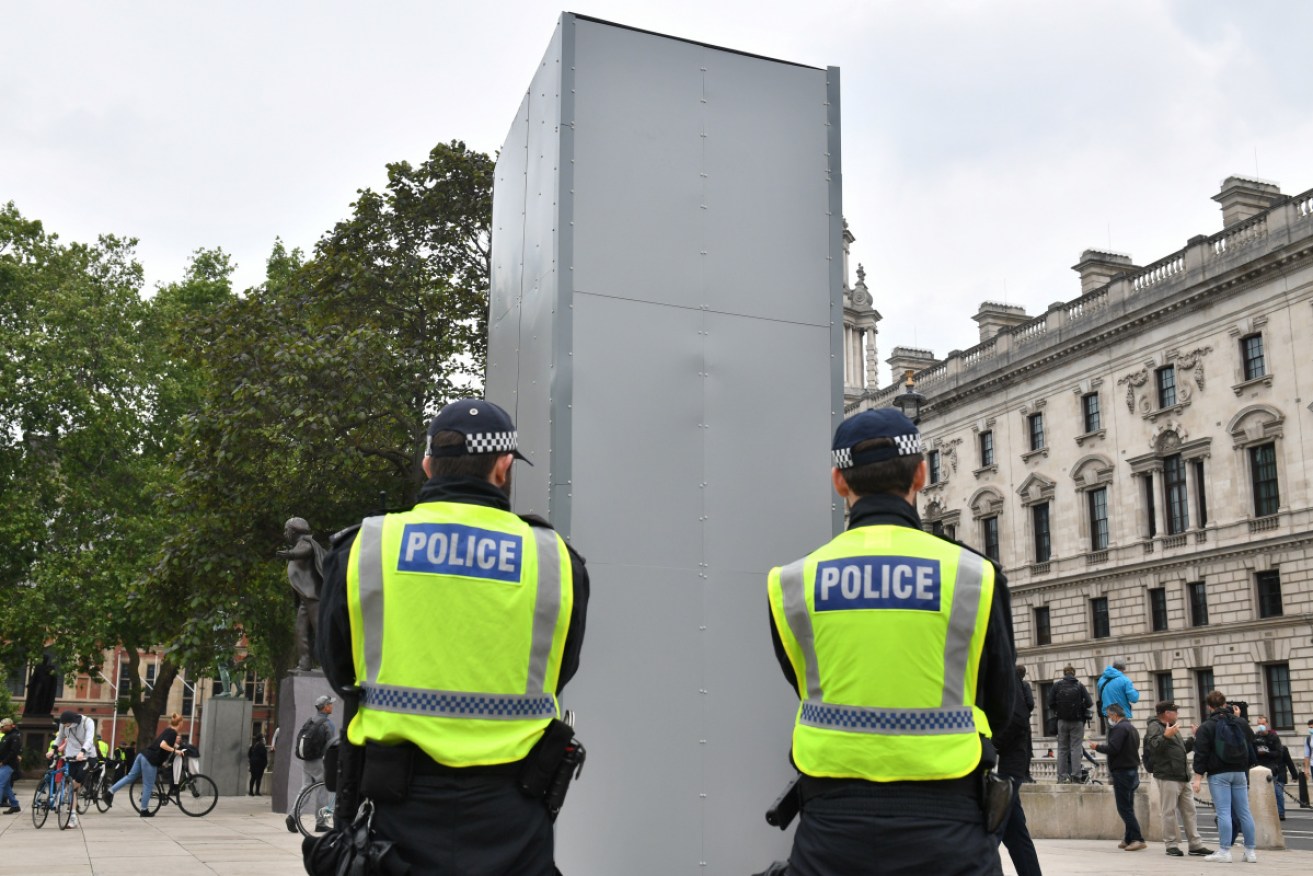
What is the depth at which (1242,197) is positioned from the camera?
147 ft

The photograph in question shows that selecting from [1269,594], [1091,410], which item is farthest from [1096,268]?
[1269,594]

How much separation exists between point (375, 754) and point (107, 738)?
4105 inches

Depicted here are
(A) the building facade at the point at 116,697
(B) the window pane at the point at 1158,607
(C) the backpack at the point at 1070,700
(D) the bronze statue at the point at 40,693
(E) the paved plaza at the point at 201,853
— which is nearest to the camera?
(E) the paved plaza at the point at 201,853

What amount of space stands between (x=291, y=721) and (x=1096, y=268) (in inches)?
1456

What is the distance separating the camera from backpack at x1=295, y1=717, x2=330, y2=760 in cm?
1580

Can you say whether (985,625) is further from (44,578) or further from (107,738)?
(107,738)

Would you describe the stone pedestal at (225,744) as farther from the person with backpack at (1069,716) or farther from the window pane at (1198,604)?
the window pane at (1198,604)

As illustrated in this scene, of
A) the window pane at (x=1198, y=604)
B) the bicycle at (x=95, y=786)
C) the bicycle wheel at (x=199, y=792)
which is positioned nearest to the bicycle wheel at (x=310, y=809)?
the bicycle wheel at (x=199, y=792)

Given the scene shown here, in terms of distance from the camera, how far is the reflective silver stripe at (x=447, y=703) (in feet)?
11.8

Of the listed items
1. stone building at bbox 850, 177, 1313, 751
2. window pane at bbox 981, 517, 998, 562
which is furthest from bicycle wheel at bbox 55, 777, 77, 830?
window pane at bbox 981, 517, 998, 562

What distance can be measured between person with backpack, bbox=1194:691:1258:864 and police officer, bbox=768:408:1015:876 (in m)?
12.1

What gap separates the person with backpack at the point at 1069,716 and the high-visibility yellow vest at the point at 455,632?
45.5 feet

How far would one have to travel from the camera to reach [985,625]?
355 cm

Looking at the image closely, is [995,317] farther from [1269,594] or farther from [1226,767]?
[1226,767]
